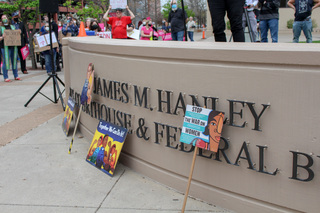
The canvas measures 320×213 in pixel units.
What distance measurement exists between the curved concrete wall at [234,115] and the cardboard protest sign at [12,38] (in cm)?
887

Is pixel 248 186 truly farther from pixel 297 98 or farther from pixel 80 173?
pixel 80 173

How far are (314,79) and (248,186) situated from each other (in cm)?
104

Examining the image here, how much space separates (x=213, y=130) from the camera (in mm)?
2980

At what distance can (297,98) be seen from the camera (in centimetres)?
→ 266

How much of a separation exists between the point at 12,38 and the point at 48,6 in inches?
213

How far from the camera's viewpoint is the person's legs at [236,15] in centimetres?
473

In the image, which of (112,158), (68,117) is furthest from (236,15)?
(68,117)

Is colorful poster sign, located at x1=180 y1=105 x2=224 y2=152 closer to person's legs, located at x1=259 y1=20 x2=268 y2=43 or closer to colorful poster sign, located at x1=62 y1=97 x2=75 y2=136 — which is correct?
colorful poster sign, located at x1=62 y1=97 x2=75 y2=136

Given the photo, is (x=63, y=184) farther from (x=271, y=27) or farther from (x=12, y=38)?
(x=12, y=38)

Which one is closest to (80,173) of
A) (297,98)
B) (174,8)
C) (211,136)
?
(211,136)

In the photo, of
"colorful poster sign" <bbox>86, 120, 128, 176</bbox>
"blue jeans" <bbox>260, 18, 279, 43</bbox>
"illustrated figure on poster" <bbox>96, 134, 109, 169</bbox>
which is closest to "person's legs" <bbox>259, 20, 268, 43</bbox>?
"blue jeans" <bbox>260, 18, 279, 43</bbox>

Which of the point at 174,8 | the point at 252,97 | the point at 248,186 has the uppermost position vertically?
the point at 174,8

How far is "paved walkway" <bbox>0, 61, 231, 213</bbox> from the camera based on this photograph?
3.34 metres

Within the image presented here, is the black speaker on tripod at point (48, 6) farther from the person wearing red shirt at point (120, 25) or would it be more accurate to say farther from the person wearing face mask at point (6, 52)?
the person wearing face mask at point (6, 52)
